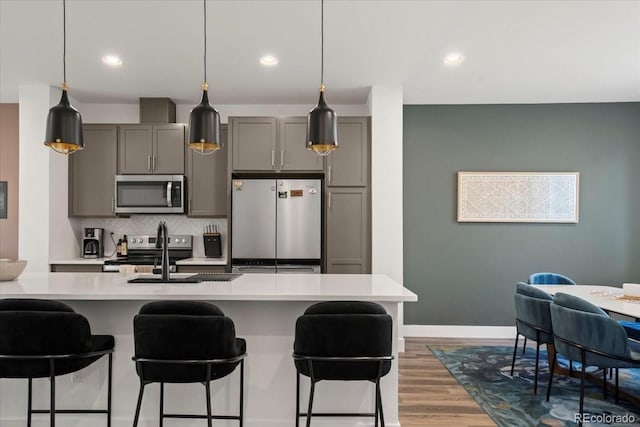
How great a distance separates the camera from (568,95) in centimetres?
459

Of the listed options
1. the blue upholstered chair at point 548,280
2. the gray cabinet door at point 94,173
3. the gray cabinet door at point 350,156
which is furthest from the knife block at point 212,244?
the blue upholstered chair at point 548,280

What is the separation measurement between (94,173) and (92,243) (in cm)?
78

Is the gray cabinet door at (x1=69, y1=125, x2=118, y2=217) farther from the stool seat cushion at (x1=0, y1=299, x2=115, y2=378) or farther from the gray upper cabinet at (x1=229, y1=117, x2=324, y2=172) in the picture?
the stool seat cushion at (x1=0, y1=299, x2=115, y2=378)

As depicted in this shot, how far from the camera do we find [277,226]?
14.2 feet

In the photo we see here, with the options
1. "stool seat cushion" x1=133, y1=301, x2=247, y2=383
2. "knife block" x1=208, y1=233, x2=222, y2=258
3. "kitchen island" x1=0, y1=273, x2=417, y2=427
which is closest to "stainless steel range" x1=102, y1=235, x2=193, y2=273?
"knife block" x1=208, y1=233, x2=222, y2=258

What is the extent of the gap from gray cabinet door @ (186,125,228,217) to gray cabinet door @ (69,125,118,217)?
86 centimetres

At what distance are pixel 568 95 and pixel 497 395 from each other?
10.9 ft

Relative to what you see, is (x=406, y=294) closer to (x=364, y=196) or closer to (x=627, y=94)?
(x=364, y=196)

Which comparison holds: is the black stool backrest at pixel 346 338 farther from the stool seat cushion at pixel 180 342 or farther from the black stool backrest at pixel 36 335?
the black stool backrest at pixel 36 335

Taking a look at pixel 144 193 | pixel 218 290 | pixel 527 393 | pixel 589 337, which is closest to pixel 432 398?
pixel 527 393

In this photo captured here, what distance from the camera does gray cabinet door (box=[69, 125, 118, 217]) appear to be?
4.64m

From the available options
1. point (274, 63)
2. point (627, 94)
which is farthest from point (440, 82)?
point (627, 94)

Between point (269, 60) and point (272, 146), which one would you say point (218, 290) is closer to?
point (269, 60)

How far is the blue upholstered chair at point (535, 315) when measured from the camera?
304 cm
